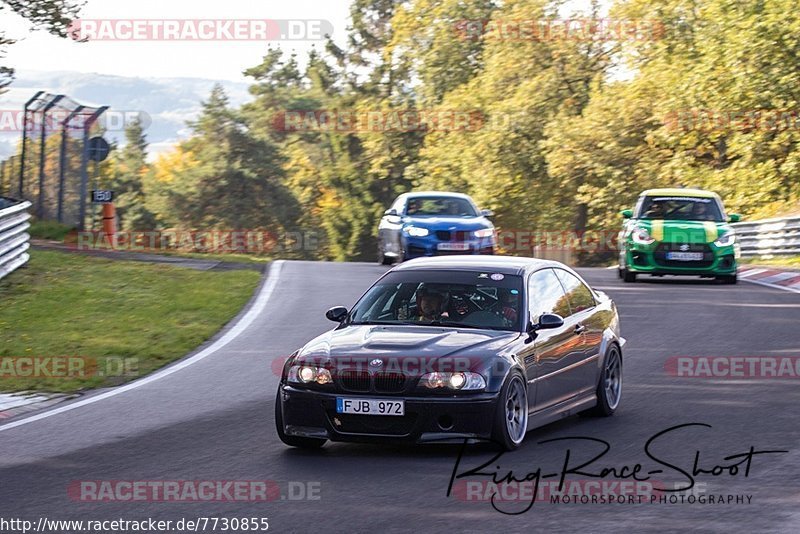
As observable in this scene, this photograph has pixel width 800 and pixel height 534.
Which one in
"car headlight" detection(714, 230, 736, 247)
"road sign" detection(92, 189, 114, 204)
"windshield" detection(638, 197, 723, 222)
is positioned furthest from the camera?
"road sign" detection(92, 189, 114, 204)

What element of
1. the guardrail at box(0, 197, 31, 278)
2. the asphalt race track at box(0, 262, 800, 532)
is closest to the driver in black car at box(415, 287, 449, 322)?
the asphalt race track at box(0, 262, 800, 532)

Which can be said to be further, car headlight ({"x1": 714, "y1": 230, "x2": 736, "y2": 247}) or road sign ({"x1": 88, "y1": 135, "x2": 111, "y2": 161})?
road sign ({"x1": 88, "y1": 135, "x2": 111, "y2": 161})

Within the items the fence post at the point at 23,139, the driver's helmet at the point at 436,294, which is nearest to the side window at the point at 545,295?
Result: the driver's helmet at the point at 436,294

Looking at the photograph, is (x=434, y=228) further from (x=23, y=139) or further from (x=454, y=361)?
(x=454, y=361)

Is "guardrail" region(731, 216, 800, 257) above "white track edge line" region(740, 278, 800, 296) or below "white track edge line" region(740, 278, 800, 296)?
above

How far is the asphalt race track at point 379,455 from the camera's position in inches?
280

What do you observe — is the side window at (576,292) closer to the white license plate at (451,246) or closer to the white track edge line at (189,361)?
the white track edge line at (189,361)

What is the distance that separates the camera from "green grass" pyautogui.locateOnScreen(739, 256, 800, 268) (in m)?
30.3

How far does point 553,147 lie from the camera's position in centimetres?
5209

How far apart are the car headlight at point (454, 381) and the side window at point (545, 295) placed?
3.95ft

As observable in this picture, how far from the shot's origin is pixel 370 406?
8.72 m

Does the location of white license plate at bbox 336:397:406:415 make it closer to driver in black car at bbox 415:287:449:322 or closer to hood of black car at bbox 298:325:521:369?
hood of black car at bbox 298:325:521:369

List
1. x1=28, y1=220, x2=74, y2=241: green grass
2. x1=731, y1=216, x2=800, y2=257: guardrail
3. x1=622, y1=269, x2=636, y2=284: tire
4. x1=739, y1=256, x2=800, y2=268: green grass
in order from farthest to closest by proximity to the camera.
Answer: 1. x1=731, y1=216, x2=800, y2=257: guardrail
2. x1=739, y1=256, x2=800, y2=268: green grass
3. x1=28, y1=220, x2=74, y2=241: green grass
4. x1=622, y1=269, x2=636, y2=284: tire

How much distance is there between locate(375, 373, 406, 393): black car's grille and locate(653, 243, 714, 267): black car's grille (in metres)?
15.9
